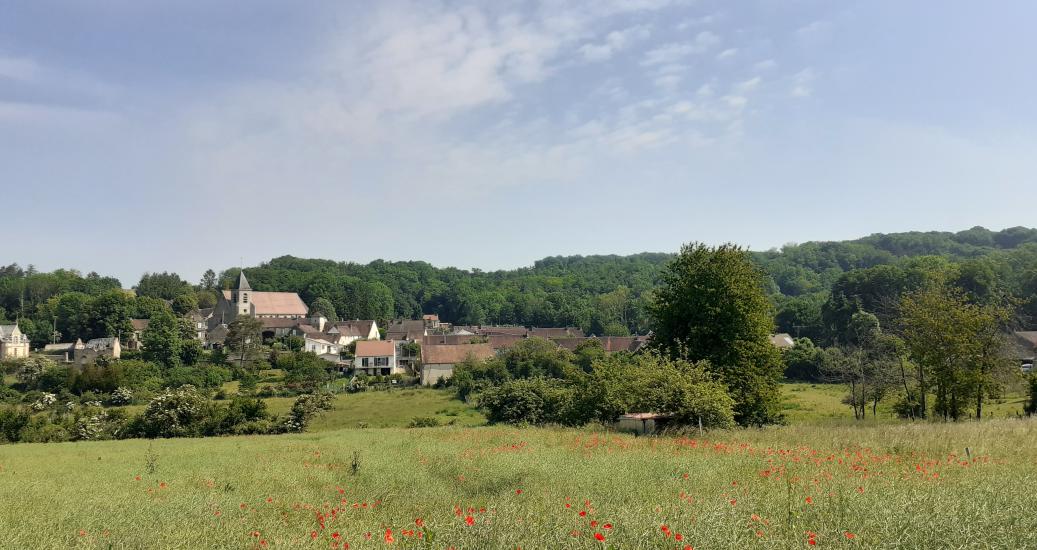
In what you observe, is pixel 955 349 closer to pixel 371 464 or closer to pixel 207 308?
pixel 371 464

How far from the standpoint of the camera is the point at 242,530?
7801 mm

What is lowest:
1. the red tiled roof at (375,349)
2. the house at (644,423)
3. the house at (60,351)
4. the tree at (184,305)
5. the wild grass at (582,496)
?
the house at (60,351)

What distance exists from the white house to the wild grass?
65.3 metres

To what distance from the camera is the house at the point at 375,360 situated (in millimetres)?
84938

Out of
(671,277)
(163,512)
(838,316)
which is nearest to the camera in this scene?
(163,512)

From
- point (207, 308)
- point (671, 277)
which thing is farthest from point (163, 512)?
point (207, 308)

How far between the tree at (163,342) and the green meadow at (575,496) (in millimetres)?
62699

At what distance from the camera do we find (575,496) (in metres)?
10.1

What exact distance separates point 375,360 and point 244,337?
1755 centimetres

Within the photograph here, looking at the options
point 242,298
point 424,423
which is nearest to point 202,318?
point 242,298

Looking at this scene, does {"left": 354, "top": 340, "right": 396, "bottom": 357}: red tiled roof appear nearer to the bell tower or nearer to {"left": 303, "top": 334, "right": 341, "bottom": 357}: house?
{"left": 303, "top": 334, "right": 341, "bottom": 357}: house

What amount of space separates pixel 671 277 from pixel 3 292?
15840 cm

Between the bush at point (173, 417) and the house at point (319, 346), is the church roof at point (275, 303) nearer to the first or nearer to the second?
the house at point (319, 346)

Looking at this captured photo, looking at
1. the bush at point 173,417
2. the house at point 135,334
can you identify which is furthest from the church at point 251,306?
the bush at point 173,417
